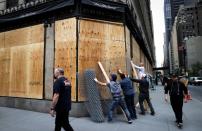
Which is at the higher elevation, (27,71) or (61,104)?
(27,71)

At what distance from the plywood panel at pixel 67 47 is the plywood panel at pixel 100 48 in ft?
1.00

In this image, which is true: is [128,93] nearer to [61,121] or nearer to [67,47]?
[67,47]

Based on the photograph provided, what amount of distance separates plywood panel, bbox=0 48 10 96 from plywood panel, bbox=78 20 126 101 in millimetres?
4863

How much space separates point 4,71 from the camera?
1266 cm

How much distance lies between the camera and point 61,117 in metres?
6.23

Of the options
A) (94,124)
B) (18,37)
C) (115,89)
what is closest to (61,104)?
(94,124)

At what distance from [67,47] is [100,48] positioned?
1573mm

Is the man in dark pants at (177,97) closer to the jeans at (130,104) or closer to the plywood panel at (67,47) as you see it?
the jeans at (130,104)

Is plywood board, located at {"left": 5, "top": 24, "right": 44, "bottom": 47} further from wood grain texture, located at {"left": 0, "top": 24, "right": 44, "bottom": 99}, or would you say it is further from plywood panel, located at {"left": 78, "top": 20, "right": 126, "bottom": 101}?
plywood panel, located at {"left": 78, "top": 20, "right": 126, "bottom": 101}

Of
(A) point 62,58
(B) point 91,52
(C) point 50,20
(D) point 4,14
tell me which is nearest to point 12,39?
(D) point 4,14

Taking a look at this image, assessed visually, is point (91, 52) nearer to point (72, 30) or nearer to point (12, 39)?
point (72, 30)

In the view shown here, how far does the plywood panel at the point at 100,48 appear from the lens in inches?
404

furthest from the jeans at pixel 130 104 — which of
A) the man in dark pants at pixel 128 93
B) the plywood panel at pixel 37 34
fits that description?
the plywood panel at pixel 37 34

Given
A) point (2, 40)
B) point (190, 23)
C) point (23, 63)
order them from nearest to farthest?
point (23, 63) → point (2, 40) → point (190, 23)
